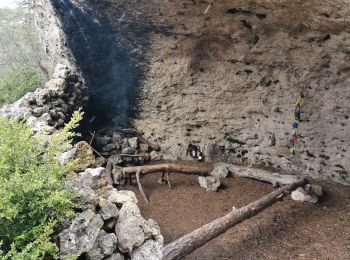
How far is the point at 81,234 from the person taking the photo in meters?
3.17

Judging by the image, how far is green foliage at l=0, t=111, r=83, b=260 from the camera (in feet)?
8.61

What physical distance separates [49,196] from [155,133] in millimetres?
7768

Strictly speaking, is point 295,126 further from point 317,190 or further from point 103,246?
point 103,246

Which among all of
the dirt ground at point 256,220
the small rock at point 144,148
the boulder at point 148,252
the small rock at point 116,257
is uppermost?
the small rock at point 116,257

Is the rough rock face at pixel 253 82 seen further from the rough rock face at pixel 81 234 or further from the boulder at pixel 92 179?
the rough rock face at pixel 81 234

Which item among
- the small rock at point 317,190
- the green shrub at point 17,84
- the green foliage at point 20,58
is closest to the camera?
the small rock at point 317,190

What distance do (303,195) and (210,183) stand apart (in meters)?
2.26

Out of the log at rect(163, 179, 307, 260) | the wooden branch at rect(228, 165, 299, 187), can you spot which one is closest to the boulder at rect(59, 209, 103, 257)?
the log at rect(163, 179, 307, 260)

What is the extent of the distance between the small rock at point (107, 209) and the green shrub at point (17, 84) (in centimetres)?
984

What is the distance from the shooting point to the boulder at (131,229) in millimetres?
3438

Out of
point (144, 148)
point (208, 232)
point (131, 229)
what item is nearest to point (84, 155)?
point (131, 229)

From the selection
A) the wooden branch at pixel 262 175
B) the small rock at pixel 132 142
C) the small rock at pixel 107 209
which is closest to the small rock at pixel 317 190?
the wooden branch at pixel 262 175

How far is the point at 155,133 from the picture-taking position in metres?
10.6

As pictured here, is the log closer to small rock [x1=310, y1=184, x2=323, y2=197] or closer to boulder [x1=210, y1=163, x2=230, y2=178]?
small rock [x1=310, y1=184, x2=323, y2=197]
